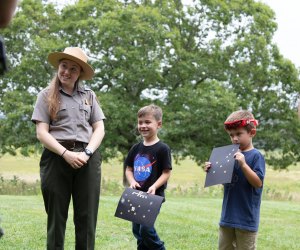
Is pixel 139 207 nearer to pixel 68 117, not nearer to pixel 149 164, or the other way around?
pixel 149 164

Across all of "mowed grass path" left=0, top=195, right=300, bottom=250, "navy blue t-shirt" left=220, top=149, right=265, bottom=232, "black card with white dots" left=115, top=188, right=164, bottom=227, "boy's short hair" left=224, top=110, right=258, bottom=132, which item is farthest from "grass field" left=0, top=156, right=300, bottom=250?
"boy's short hair" left=224, top=110, right=258, bottom=132

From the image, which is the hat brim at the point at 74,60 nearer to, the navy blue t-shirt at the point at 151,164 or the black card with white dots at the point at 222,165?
the navy blue t-shirt at the point at 151,164

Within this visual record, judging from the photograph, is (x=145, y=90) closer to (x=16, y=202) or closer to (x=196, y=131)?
(x=196, y=131)

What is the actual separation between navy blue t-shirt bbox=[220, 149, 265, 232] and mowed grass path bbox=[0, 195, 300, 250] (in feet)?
6.81

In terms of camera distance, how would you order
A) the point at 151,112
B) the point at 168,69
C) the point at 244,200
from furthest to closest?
the point at 168,69
the point at 151,112
the point at 244,200

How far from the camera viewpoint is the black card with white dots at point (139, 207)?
473cm

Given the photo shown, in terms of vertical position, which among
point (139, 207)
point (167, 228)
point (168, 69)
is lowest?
point (167, 228)

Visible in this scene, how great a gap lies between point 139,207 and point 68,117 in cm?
98

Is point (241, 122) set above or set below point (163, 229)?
above

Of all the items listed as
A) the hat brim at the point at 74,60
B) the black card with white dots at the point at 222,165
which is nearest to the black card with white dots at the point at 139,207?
the black card with white dots at the point at 222,165

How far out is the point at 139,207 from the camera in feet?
15.7

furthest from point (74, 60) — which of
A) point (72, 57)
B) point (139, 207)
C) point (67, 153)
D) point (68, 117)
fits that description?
point (139, 207)

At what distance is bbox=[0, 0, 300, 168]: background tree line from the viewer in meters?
21.5

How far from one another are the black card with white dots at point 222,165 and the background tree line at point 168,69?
16.1 m
